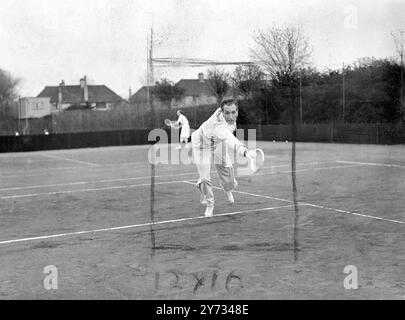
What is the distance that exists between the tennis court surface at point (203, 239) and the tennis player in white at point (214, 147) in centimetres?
41

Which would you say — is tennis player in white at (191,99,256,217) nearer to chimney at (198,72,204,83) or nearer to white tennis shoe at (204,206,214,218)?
white tennis shoe at (204,206,214,218)

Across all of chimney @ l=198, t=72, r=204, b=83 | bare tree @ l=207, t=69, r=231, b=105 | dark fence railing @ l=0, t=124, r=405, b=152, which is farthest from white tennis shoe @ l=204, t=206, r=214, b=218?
chimney @ l=198, t=72, r=204, b=83

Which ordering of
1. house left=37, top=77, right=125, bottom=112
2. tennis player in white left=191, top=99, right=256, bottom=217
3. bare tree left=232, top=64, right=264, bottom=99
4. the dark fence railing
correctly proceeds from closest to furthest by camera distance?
tennis player in white left=191, top=99, right=256, bottom=217
the dark fence railing
bare tree left=232, top=64, right=264, bottom=99
house left=37, top=77, right=125, bottom=112

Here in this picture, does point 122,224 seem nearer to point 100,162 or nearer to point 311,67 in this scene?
point 100,162

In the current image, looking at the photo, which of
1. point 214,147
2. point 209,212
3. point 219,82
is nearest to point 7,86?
point 219,82

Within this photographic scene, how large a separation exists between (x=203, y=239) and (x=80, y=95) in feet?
224

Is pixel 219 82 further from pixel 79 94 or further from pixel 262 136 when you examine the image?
pixel 79 94

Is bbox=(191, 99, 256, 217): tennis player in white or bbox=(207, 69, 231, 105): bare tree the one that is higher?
bbox=(207, 69, 231, 105): bare tree

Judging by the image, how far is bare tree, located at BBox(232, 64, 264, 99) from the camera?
30.5 metres

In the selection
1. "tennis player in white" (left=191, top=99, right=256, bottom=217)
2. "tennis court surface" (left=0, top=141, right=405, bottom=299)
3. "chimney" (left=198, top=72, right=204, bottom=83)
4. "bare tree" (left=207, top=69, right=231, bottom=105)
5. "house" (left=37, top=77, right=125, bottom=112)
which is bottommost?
"tennis court surface" (left=0, top=141, right=405, bottom=299)

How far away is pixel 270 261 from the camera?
19.9 feet

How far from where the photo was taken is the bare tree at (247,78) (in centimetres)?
3055

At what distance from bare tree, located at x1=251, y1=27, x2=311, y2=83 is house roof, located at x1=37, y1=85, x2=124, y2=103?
4370 cm

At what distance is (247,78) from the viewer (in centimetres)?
3097
